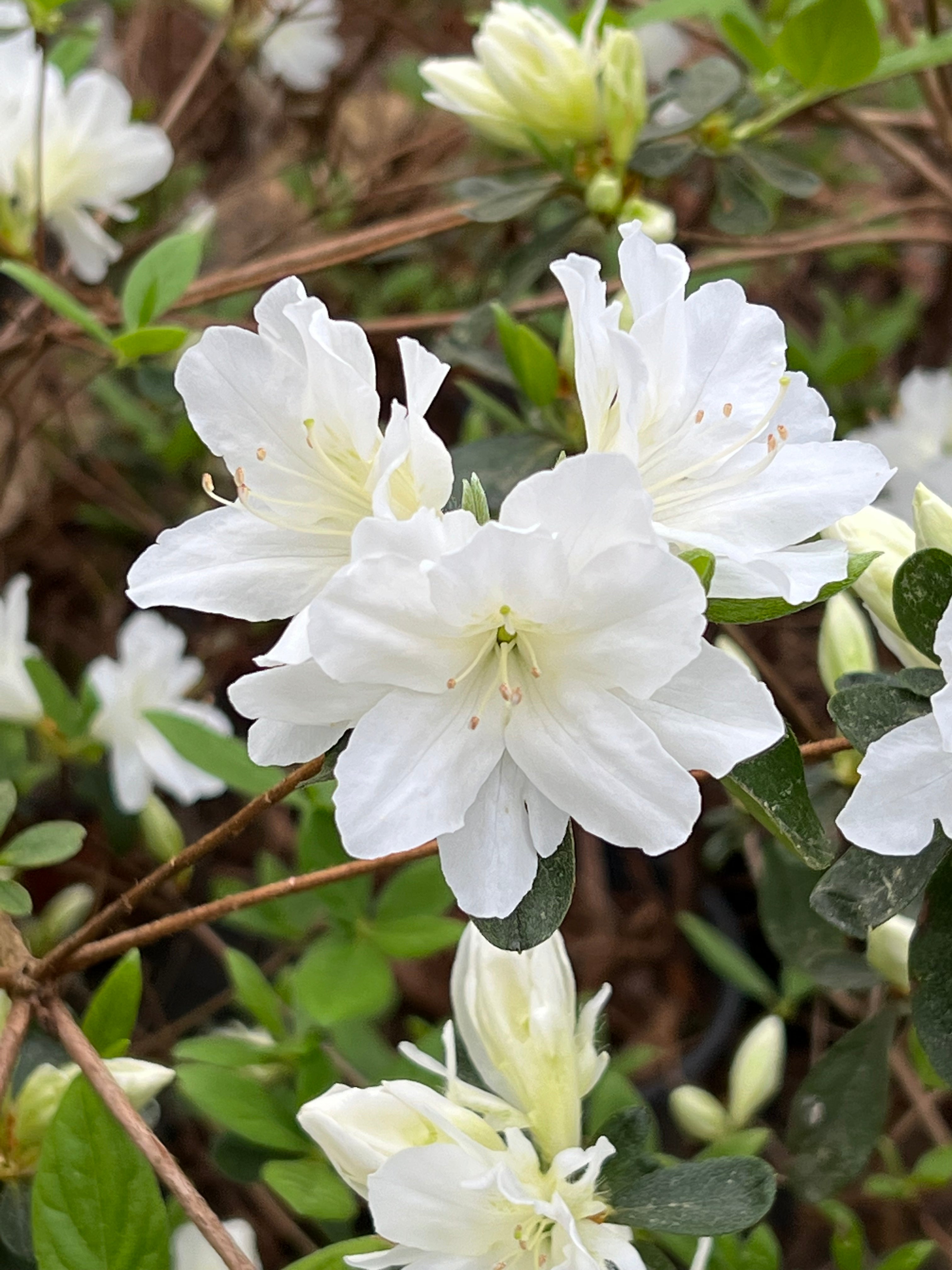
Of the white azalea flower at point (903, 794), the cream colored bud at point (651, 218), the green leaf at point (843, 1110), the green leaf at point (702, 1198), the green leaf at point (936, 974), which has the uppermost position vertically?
the cream colored bud at point (651, 218)

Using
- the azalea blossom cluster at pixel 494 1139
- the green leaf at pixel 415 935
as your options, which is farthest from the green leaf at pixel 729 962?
the azalea blossom cluster at pixel 494 1139

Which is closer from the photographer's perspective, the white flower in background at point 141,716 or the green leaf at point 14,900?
the green leaf at point 14,900

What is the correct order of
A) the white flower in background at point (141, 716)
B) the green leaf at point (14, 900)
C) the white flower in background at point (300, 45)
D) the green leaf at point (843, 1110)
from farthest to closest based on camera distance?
the white flower in background at point (300, 45) < the white flower in background at point (141, 716) < the green leaf at point (843, 1110) < the green leaf at point (14, 900)

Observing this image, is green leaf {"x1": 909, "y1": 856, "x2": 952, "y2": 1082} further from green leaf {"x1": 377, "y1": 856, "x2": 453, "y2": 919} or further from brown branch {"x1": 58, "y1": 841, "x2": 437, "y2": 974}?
green leaf {"x1": 377, "y1": 856, "x2": 453, "y2": 919}

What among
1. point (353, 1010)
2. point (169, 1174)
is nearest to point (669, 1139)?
point (353, 1010)

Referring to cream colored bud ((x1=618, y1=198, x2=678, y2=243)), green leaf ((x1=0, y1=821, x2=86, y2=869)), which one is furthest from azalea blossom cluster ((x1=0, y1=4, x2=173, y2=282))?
green leaf ((x1=0, y1=821, x2=86, y2=869))

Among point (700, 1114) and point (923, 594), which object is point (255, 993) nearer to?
point (700, 1114)

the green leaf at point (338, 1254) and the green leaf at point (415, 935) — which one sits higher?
the green leaf at point (338, 1254)

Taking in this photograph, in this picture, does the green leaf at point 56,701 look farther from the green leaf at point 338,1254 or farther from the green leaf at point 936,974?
the green leaf at point 936,974
